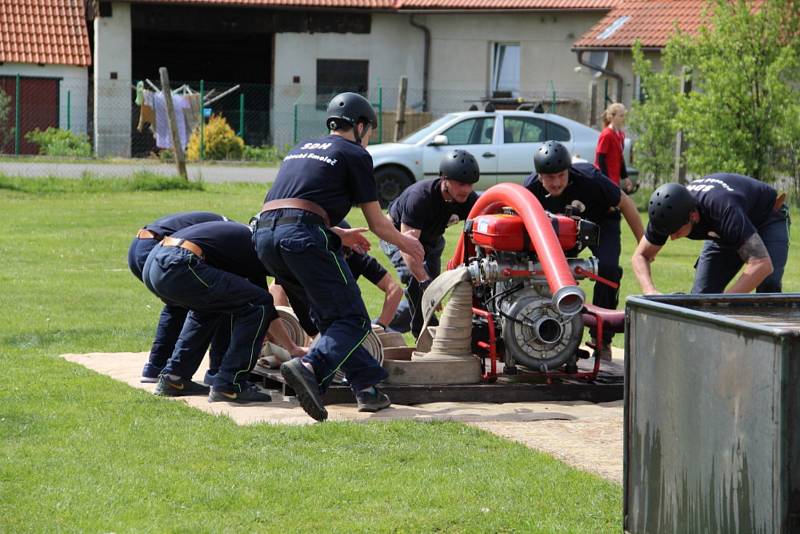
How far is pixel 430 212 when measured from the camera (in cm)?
960

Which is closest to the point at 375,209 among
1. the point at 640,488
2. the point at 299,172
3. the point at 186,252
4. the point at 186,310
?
the point at 299,172

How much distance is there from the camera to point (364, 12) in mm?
38125

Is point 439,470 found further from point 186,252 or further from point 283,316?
point 283,316

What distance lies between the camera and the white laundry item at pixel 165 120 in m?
32.9

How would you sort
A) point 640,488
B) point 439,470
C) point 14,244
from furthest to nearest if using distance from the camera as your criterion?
point 14,244 → point 439,470 → point 640,488

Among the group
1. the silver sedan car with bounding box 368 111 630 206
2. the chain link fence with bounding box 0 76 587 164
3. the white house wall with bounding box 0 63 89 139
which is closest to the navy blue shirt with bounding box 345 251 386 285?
the silver sedan car with bounding box 368 111 630 206

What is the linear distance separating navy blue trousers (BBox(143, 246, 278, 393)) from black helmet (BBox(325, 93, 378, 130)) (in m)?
1.07

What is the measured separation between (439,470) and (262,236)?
196cm

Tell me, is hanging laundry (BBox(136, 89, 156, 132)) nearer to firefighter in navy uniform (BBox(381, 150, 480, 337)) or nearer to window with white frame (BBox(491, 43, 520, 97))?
window with white frame (BBox(491, 43, 520, 97))

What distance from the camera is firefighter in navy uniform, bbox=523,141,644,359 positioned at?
9.07m

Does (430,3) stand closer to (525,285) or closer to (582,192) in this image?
(582,192)

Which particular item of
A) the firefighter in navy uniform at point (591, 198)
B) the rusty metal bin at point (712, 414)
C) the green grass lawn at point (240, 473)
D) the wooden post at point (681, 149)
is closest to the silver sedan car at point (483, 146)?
the wooden post at point (681, 149)

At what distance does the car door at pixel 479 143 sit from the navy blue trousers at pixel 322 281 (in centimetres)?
1462

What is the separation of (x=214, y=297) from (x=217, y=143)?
24.2 m
